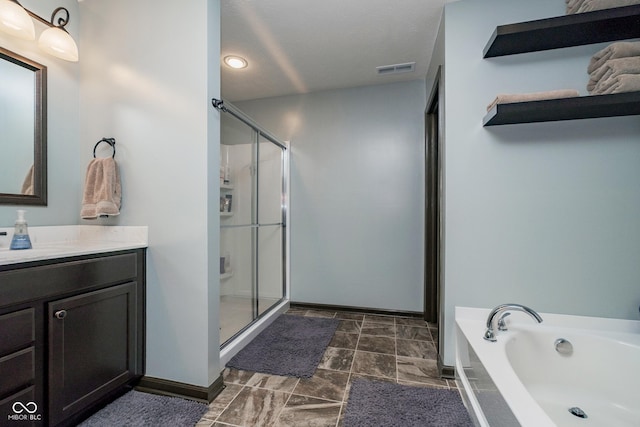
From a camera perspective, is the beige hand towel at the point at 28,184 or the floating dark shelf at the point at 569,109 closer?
the floating dark shelf at the point at 569,109

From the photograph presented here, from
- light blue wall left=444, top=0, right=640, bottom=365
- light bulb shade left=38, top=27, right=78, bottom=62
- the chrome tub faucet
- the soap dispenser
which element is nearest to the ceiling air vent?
light blue wall left=444, top=0, right=640, bottom=365

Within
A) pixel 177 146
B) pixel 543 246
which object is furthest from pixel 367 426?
pixel 177 146

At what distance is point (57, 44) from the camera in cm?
152

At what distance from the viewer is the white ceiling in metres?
1.82

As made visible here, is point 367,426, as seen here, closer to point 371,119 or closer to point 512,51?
point 512,51

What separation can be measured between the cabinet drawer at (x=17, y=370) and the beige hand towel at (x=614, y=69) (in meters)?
2.88

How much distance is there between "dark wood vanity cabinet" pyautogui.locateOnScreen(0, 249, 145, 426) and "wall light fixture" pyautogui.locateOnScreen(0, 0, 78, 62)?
45.8 inches

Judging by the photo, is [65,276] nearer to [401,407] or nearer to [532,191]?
[401,407]

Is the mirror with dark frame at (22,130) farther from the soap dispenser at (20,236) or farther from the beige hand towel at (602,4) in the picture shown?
the beige hand towel at (602,4)

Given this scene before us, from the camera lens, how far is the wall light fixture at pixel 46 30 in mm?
1337

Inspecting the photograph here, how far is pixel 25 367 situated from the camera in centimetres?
111

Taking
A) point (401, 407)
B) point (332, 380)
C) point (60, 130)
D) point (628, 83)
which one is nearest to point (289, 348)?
point (332, 380)

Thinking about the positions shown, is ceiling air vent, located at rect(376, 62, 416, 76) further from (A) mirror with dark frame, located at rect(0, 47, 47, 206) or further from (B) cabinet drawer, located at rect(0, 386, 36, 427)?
(B) cabinet drawer, located at rect(0, 386, 36, 427)

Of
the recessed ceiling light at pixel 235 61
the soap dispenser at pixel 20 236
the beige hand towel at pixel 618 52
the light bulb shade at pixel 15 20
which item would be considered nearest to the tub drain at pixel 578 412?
the beige hand towel at pixel 618 52
